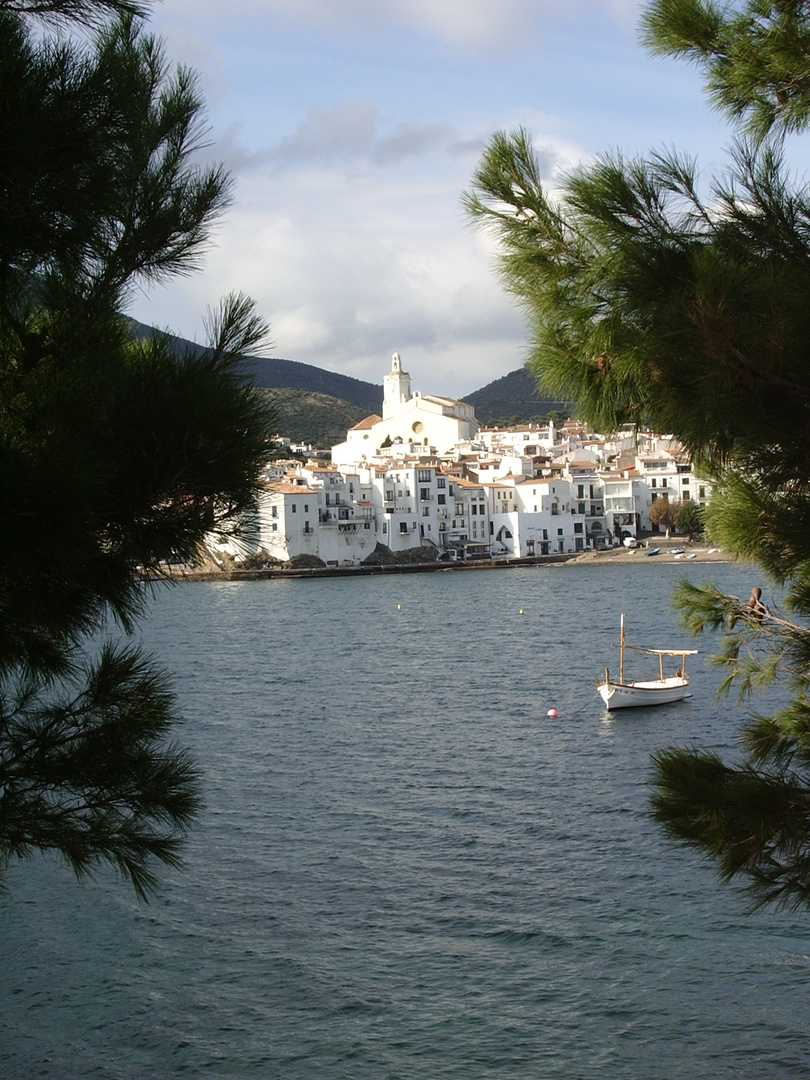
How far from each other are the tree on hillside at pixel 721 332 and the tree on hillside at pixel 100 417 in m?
1.02

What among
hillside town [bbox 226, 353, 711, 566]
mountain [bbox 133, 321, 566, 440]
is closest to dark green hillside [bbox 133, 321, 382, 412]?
mountain [bbox 133, 321, 566, 440]

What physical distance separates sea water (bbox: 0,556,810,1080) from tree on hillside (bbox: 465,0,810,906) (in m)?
4.37

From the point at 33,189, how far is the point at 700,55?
221 cm

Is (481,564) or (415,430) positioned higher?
(415,430)

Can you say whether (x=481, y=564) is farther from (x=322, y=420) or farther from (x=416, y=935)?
(x=322, y=420)

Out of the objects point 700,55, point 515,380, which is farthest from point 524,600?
point 515,380

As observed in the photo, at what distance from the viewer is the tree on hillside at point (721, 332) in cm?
255

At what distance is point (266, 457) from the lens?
8.21 feet

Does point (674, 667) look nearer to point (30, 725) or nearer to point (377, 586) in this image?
point (30, 725)

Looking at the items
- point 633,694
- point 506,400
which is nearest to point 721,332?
point 633,694

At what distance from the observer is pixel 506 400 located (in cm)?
13975

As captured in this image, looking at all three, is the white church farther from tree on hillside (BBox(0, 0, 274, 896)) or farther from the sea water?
tree on hillside (BBox(0, 0, 274, 896))

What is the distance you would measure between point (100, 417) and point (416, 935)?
734 cm

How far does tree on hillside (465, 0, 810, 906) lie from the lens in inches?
100
